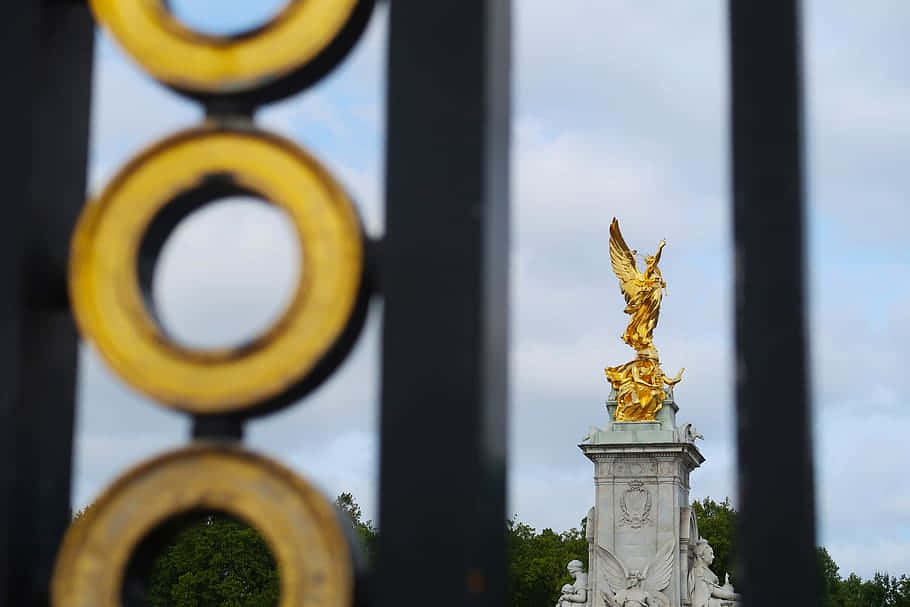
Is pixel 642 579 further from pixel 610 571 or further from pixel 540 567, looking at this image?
pixel 540 567

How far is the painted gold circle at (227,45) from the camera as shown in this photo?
7.55 m

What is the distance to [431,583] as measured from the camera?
22.3 ft

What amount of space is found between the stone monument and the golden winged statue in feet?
0.08

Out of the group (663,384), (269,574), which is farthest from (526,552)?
(663,384)

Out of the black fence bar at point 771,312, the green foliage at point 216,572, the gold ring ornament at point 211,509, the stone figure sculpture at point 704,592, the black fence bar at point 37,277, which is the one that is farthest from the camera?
the green foliage at point 216,572

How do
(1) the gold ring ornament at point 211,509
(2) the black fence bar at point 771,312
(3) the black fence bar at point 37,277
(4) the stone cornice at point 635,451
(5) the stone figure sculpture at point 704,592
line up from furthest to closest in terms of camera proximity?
(5) the stone figure sculpture at point 704,592 < (4) the stone cornice at point 635,451 < (3) the black fence bar at point 37,277 < (1) the gold ring ornament at point 211,509 < (2) the black fence bar at point 771,312

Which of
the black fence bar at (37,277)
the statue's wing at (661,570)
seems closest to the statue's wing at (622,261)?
the statue's wing at (661,570)

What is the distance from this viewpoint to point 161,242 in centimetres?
765

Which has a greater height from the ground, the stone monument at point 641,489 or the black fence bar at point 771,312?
the stone monument at point 641,489

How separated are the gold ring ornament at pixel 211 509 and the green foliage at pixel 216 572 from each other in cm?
5956

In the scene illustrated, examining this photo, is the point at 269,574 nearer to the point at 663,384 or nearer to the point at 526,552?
the point at 526,552

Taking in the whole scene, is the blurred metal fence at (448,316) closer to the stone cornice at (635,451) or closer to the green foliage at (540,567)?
the stone cornice at (635,451)

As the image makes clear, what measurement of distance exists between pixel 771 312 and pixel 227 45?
9.34 ft

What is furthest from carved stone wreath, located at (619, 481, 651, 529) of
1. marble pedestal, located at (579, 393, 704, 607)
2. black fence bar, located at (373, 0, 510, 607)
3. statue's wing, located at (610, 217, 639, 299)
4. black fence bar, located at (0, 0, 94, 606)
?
black fence bar, located at (373, 0, 510, 607)
